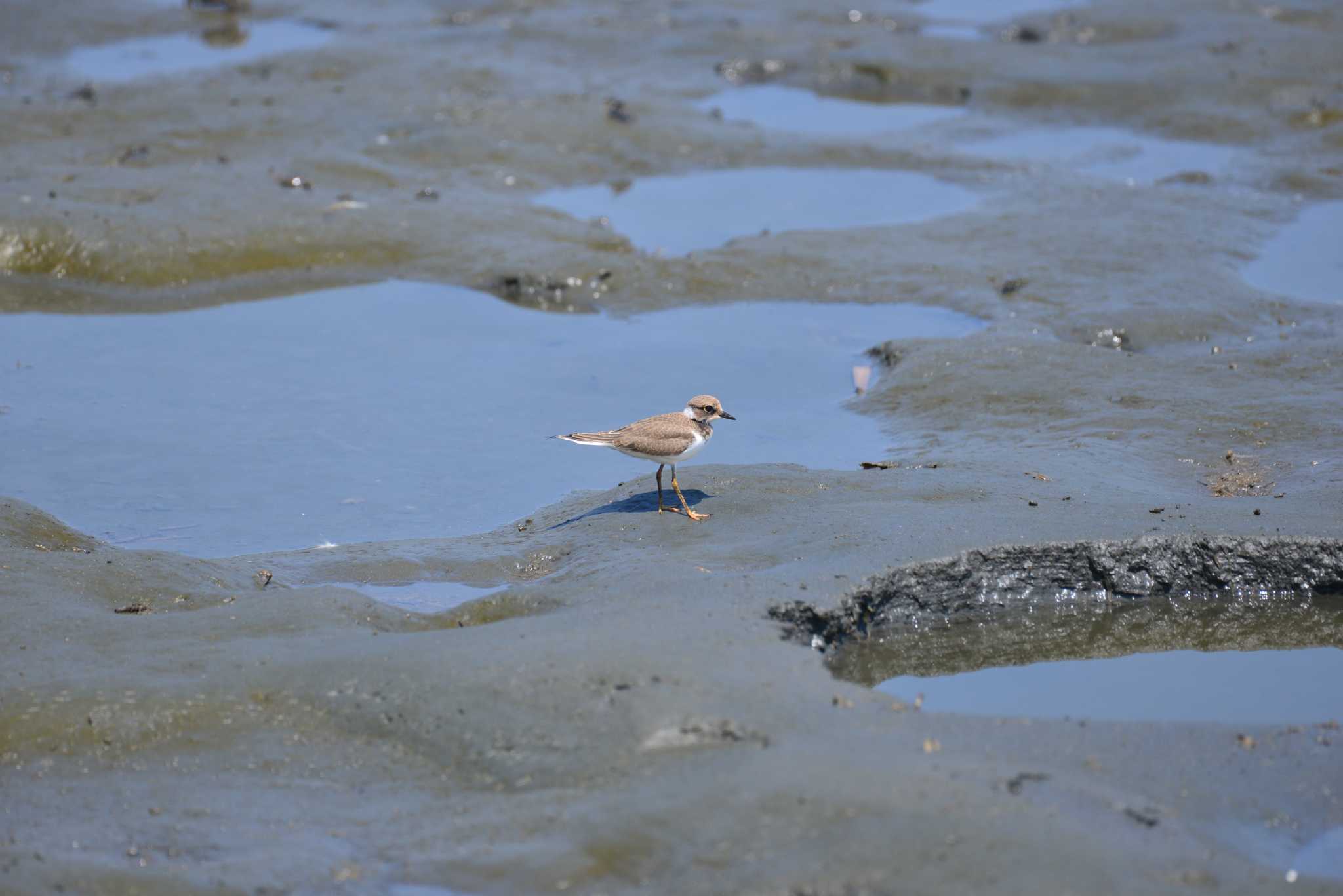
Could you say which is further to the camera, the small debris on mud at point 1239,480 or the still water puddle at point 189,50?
the still water puddle at point 189,50

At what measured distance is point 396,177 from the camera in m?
13.4

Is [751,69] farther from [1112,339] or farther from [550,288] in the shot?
[1112,339]

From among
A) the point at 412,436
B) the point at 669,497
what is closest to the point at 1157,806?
the point at 669,497

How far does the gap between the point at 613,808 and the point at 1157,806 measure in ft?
5.80

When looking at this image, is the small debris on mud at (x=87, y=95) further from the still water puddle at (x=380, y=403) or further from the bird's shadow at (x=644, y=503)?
the bird's shadow at (x=644, y=503)

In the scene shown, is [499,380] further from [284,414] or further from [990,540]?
[990,540]

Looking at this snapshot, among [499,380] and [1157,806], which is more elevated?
[499,380]

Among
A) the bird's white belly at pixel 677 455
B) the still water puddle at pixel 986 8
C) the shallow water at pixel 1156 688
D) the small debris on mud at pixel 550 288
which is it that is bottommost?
the shallow water at pixel 1156 688

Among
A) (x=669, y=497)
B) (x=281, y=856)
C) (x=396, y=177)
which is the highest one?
(x=396, y=177)

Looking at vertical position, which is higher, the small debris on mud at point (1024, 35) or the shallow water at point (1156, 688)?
the small debris on mud at point (1024, 35)

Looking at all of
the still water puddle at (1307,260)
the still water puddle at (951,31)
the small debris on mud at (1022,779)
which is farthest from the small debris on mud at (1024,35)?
the small debris on mud at (1022,779)

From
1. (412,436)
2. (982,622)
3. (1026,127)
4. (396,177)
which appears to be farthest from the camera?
(1026,127)

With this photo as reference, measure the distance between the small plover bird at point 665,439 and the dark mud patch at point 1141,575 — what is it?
148 cm

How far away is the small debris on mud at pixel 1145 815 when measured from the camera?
13.8ft
